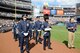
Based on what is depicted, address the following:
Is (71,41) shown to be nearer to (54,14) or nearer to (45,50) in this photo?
(45,50)

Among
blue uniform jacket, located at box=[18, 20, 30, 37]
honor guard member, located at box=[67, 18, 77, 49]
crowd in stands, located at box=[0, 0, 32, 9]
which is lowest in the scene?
crowd in stands, located at box=[0, 0, 32, 9]

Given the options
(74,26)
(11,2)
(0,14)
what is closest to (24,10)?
(11,2)

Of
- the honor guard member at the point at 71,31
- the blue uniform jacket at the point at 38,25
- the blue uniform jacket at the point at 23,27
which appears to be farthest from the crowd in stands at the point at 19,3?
the blue uniform jacket at the point at 23,27

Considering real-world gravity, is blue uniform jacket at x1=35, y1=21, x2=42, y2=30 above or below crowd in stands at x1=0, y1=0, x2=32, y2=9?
above

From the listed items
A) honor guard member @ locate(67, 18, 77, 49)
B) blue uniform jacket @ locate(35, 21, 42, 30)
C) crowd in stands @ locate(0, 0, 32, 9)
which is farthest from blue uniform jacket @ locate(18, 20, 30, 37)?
crowd in stands @ locate(0, 0, 32, 9)

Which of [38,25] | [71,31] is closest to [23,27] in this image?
[71,31]

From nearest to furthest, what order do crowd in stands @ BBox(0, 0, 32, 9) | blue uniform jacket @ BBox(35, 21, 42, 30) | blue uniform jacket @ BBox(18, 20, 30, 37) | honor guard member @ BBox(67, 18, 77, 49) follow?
1. blue uniform jacket @ BBox(18, 20, 30, 37)
2. honor guard member @ BBox(67, 18, 77, 49)
3. blue uniform jacket @ BBox(35, 21, 42, 30)
4. crowd in stands @ BBox(0, 0, 32, 9)

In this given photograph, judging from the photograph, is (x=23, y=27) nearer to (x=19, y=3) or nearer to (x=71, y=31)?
(x=71, y=31)

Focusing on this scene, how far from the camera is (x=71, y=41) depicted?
14211mm

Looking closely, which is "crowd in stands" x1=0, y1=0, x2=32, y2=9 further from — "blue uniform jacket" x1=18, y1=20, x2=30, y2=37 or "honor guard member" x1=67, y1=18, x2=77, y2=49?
"blue uniform jacket" x1=18, y1=20, x2=30, y2=37

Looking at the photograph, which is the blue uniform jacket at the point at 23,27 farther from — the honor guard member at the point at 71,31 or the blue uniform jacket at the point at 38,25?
the blue uniform jacket at the point at 38,25

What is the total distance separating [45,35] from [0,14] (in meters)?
74.8

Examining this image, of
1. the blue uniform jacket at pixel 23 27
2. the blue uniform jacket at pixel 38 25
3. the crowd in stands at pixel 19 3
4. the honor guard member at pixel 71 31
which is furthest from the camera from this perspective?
the crowd in stands at pixel 19 3

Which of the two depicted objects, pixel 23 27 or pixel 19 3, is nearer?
pixel 23 27
